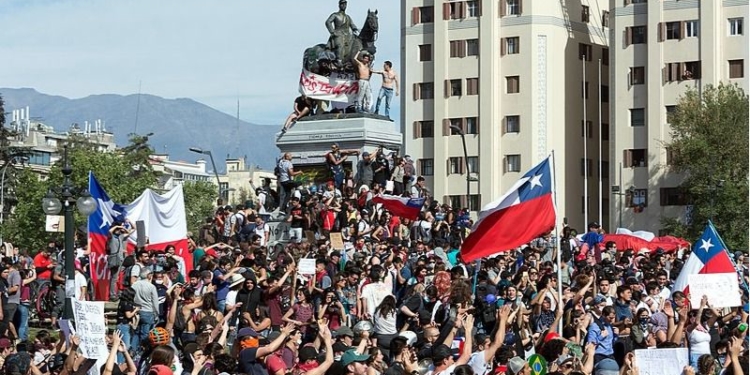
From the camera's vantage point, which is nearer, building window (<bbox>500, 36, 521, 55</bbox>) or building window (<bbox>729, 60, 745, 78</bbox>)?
building window (<bbox>729, 60, 745, 78</bbox>)

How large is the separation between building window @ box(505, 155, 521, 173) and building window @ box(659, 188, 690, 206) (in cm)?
756

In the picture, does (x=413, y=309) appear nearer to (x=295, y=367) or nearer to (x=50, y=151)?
(x=295, y=367)

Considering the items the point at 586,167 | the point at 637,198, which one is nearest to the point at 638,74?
the point at 586,167

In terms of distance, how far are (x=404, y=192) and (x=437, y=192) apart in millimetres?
46377

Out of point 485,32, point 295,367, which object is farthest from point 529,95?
point 295,367

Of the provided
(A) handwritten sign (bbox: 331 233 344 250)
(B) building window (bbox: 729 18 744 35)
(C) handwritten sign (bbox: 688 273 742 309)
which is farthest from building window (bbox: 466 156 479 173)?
(C) handwritten sign (bbox: 688 273 742 309)

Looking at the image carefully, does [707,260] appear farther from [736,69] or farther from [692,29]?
→ [692,29]

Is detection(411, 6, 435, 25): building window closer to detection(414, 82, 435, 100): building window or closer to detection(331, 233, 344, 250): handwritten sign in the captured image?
detection(414, 82, 435, 100): building window

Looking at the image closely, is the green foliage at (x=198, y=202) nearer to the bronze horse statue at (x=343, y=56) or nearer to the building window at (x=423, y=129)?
the building window at (x=423, y=129)

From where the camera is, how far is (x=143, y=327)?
2338cm

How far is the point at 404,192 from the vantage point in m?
39.9

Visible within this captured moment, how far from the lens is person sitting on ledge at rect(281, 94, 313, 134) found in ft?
147

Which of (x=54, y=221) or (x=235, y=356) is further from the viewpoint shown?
(x=54, y=221)

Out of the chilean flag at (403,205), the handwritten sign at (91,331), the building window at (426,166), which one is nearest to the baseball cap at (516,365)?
the handwritten sign at (91,331)
